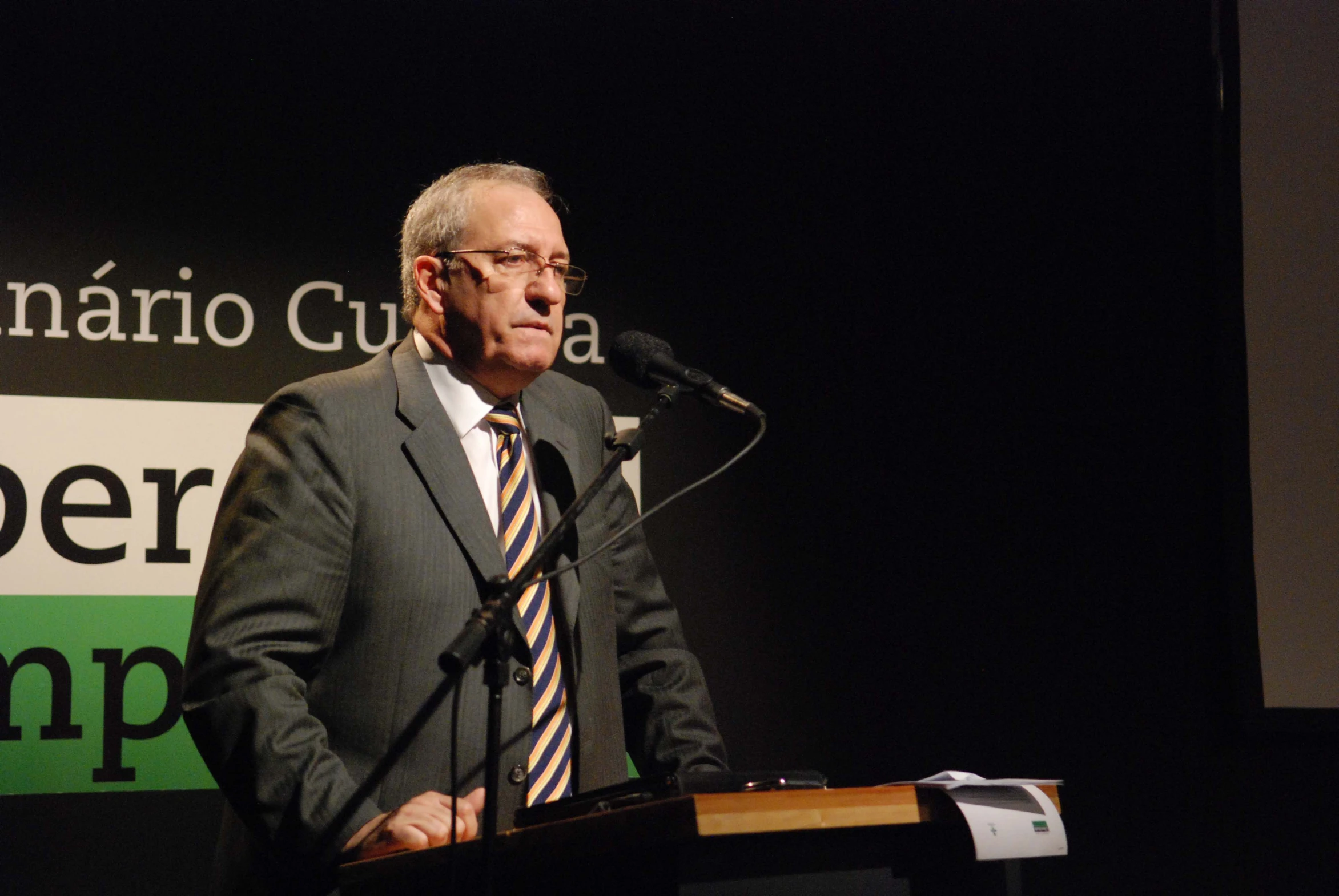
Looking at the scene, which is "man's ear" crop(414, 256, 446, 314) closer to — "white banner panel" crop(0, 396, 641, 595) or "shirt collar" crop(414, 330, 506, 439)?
"shirt collar" crop(414, 330, 506, 439)

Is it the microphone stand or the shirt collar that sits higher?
the shirt collar

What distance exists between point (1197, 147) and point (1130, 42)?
35 centimetres

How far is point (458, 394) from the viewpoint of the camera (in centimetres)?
222

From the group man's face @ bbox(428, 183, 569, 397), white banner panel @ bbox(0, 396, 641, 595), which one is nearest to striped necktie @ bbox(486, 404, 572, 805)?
man's face @ bbox(428, 183, 569, 397)

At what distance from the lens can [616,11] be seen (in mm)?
3432

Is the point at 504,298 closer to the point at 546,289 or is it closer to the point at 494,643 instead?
the point at 546,289

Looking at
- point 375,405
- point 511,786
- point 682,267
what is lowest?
point 511,786

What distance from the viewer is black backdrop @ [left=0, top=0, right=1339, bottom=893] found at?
3170 mm

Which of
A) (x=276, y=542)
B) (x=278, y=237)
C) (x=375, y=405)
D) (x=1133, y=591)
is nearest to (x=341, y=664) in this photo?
(x=276, y=542)

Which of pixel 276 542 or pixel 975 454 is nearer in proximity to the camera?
pixel 276 542

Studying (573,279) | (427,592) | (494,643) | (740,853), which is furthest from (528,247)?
(740,853)

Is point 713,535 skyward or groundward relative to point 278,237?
groundward

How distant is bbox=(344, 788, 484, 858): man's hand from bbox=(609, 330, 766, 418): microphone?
62cm

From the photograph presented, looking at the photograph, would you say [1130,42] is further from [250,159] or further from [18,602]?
[18,602]
